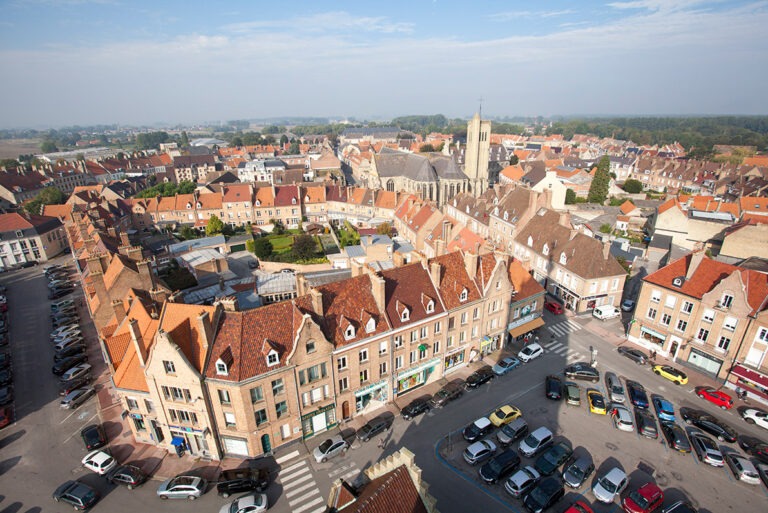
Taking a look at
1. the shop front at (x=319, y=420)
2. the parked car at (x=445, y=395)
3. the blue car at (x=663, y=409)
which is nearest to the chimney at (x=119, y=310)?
the shop front at (x=319, y=420)

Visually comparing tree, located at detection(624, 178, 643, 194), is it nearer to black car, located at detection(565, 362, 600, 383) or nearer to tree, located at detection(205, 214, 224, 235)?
black car, located at detection(565, 362, 600, 383)

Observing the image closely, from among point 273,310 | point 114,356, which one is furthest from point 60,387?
point 273,310

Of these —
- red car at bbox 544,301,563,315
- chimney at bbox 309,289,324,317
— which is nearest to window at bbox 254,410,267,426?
chimney at bbox 309,289,324,317

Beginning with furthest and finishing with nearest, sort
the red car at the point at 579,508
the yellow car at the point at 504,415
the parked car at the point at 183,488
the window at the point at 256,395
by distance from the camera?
the yellow car at the point at 504,415 → the window at the point at 256,395 → the parked car at the point at 183,488 → the red car at the point at 579,508

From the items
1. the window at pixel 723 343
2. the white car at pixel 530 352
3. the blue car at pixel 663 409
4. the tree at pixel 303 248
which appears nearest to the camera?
the blue car at pixel 663 409

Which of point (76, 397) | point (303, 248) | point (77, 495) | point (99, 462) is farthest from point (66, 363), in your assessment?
point (303, 248)

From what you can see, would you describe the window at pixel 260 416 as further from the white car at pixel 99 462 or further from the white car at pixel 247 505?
the white car at pixel 99 462
